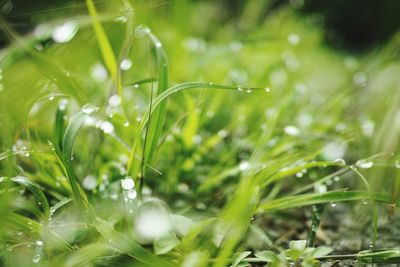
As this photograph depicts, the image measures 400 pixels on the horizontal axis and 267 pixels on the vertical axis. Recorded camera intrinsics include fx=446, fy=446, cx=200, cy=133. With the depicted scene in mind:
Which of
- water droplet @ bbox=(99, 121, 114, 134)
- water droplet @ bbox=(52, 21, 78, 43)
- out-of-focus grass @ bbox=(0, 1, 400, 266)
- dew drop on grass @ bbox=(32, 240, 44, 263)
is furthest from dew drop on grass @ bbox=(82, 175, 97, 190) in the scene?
water droplet @ bbox=(52, 21, 78, 43)

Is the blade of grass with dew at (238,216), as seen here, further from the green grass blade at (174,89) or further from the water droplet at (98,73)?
the water droplet at (98,73)

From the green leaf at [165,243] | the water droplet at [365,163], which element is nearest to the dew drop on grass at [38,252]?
the green leaf at [165,243]

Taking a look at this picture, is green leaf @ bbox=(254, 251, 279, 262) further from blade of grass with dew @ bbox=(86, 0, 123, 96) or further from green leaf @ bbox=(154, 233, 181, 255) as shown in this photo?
blade of grass with dew @ bbox=(86, 0, 123, 96)

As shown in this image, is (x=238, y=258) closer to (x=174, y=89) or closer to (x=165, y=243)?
(x=165, y=243)

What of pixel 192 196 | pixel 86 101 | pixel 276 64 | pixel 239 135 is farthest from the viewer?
pixel 276 64

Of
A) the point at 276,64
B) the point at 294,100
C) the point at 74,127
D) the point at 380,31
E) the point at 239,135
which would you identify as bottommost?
the point at 74,127

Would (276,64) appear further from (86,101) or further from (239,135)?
(86,101)

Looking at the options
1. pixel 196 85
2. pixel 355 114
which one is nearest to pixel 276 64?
pixel 355 114
